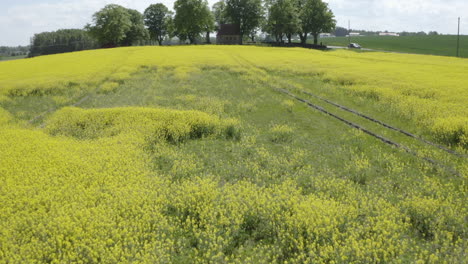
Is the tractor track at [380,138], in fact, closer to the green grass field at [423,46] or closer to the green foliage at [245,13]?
the green grass field at [423,46]

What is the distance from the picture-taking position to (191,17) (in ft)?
244

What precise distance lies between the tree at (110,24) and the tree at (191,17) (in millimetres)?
12207

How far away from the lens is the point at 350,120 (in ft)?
42.1

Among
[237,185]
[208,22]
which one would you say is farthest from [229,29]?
[237,185]

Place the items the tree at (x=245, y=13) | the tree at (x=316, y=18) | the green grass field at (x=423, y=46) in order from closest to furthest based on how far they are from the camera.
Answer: the green grass field at (x=423, y=46) < the tree at (x=316, y=18) < the tree at (x=245, y=13)

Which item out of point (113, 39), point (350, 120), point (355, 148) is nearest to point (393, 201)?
point (355, 148)

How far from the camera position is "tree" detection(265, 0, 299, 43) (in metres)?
70.8

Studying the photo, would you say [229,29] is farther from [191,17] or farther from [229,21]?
[191,17]

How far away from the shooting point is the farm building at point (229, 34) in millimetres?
80688

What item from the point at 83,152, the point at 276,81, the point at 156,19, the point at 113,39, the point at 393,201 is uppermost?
the point at 156,19

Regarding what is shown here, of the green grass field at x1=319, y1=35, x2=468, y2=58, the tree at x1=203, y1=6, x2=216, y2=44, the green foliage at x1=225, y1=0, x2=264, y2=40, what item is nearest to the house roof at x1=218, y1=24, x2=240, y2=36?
the green foliage at x1=225, y1=0, x2=264, y2=40

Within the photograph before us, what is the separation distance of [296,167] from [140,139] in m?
4.93

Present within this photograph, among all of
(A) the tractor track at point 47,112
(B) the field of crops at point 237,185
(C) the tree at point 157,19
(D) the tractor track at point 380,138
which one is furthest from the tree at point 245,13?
(B) the field of crops at point 237,185

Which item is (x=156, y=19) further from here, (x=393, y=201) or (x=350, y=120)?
(x=393, y=201)
